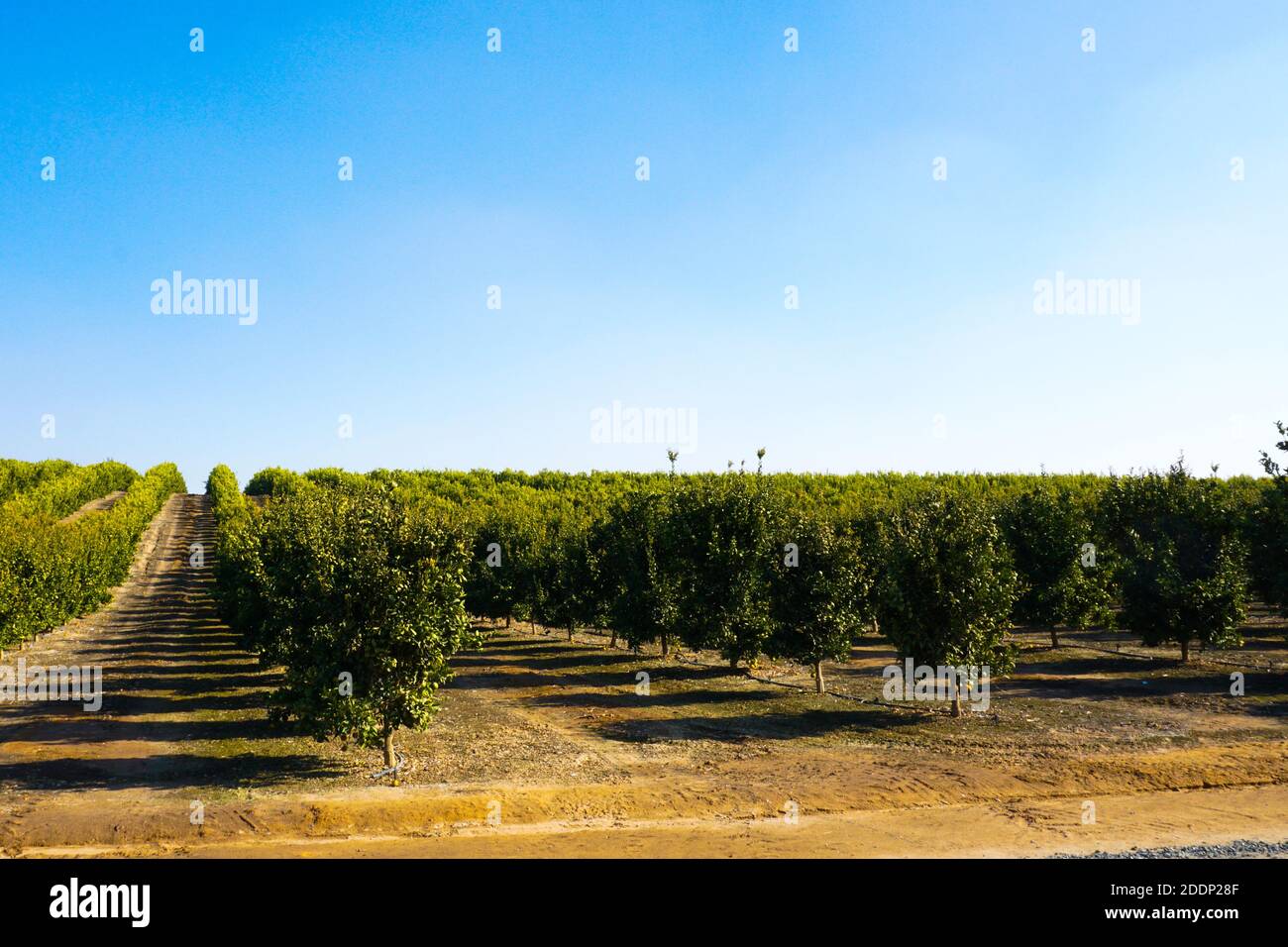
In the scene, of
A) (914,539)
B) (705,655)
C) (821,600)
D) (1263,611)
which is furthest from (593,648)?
(1263,611)

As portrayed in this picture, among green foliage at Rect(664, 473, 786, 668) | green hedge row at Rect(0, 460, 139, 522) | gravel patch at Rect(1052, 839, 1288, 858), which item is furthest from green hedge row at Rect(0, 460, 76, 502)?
gravel patch at Rect(1052, 839, 1288, 858)

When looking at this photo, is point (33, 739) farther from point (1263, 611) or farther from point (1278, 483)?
point (1263, 611)

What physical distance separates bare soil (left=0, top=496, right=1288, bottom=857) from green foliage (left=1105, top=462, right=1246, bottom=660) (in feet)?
6.32

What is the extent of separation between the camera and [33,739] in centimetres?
2542

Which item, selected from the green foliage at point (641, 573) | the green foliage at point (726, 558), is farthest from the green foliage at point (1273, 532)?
the green foliage at point (641, 573)

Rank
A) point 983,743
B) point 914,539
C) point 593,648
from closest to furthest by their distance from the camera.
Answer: point 983,743 < point 914,539 < point 593,648

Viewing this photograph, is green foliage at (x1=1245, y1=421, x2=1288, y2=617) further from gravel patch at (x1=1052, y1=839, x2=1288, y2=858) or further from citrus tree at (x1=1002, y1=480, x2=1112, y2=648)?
gravel patch at (x1=1052, y1=839, x2=1288, y2=858)

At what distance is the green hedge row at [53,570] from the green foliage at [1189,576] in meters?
49.8

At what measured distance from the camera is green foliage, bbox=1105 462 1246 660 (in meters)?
34.8

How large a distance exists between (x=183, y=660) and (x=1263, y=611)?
6403 cm

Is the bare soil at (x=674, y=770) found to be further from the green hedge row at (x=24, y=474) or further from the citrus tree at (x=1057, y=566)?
the green hedge row at (x=24, y=474)

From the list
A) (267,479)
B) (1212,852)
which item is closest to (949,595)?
(1212,852)

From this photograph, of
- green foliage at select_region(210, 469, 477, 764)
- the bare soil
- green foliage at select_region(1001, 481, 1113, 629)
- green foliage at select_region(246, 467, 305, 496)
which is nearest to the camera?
the bare soil
